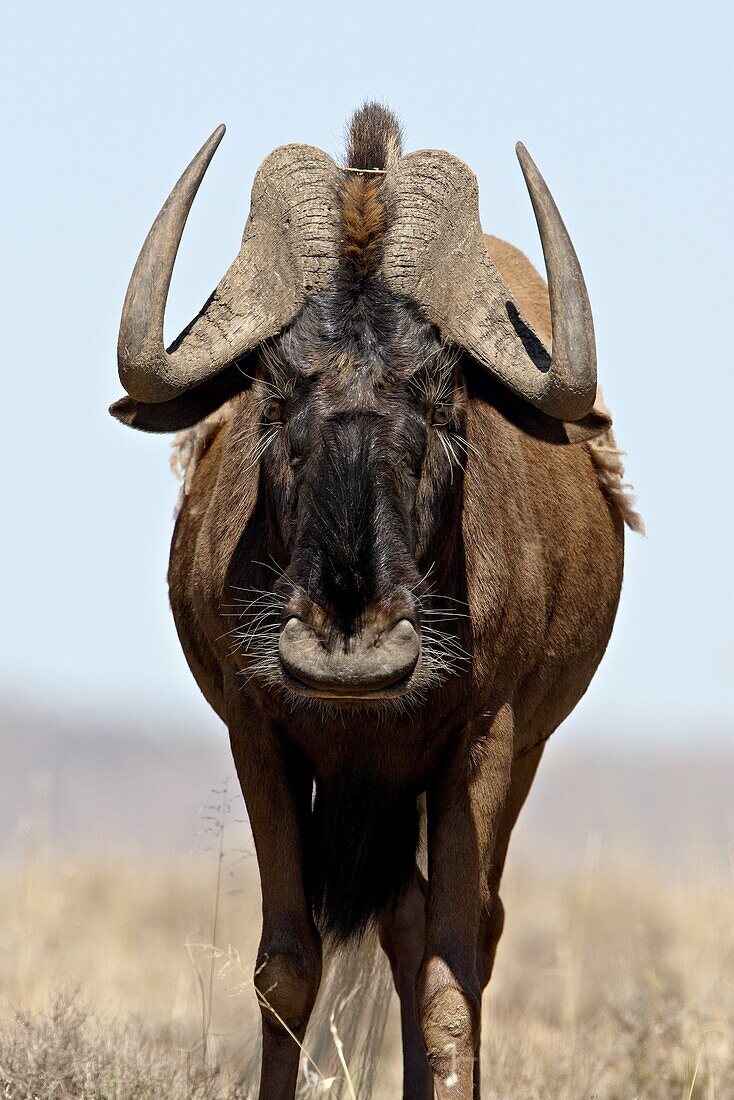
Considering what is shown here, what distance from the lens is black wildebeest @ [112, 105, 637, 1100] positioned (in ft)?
18.0

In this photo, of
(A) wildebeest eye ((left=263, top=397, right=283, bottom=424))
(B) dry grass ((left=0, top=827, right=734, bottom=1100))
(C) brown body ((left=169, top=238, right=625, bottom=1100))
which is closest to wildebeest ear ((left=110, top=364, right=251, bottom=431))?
(A) wildebeest eye ((left=263, top=397, right=283, bottom=424))

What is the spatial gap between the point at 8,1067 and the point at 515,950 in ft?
22.7

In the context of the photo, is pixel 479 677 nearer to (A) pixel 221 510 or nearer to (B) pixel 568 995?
(A) pixel 221 510

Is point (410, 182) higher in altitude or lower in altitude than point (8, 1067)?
higher

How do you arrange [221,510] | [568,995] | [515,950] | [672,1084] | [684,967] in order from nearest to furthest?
[221,510] → [672,1084] → [568,995] → [684,967] → [515,950]

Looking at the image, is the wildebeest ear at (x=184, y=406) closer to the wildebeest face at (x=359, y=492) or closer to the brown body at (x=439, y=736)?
the wildebeest face at (x=359, y=492)

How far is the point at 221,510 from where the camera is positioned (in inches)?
258

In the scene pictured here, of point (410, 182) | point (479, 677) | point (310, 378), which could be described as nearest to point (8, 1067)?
point (479, 677)

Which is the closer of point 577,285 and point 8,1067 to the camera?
point 577,285

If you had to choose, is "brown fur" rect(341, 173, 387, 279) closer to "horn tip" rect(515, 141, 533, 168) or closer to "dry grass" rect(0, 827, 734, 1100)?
"horn tip" rect(515, 141, 533, 168)

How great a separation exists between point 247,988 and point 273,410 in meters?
3.77

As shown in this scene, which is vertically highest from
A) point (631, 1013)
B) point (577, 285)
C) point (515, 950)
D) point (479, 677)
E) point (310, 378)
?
point (577, 285)

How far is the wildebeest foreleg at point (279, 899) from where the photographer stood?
242 inches

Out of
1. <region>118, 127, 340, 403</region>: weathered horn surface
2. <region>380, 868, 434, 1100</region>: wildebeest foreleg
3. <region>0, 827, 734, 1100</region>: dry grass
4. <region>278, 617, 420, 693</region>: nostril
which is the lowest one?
<region>0, 827, 734, 1100</region>: dry grass
